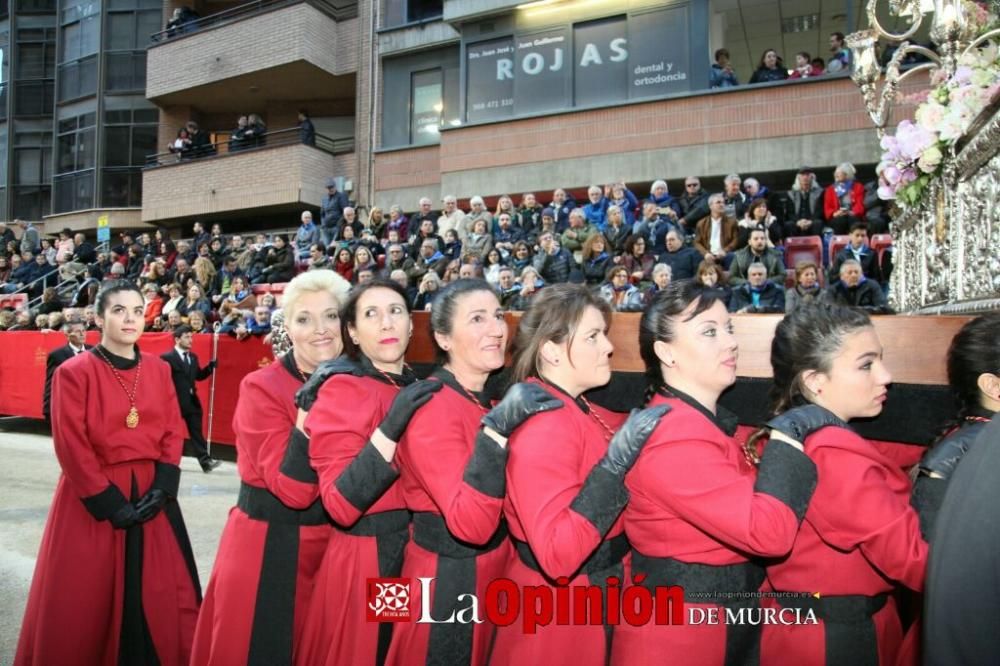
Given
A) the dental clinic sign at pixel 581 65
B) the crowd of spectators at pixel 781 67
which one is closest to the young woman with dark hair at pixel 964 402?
the crowd of spectators at pixel 781 67

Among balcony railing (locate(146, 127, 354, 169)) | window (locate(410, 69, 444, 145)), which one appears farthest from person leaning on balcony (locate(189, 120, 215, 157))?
window (locate(410, 69, 444, 145))

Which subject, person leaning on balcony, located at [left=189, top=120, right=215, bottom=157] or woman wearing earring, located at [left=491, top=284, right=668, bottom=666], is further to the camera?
person leaning on balcony, located at [left=189, top=120, right=215, bottom=157]

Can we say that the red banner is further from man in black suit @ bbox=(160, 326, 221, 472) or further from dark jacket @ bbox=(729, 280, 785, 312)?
→ dark jacket @ bbox=(729, 280, 785, 312)

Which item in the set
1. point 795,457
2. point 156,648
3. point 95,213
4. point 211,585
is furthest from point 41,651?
point 95,213

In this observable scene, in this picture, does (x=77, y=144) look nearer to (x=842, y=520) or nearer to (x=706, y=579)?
(x=706, y=579)

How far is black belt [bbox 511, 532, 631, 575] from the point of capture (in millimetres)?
2008

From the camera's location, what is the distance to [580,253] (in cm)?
973

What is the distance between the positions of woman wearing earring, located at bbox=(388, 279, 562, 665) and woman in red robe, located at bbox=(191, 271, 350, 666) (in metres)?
0.49

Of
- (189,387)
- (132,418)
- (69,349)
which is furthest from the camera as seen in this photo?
(69,349)

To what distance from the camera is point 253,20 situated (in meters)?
18.0

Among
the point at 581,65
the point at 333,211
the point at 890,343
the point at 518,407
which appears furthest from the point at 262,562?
the point at 581,65

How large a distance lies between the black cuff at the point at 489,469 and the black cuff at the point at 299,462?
0.82m

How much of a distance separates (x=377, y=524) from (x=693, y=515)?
1172 mm

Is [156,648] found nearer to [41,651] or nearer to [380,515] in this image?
[41,651]
